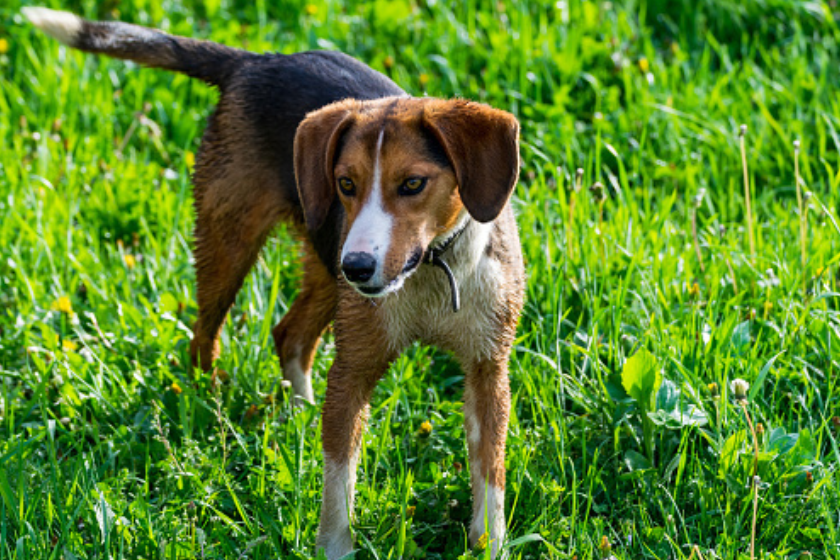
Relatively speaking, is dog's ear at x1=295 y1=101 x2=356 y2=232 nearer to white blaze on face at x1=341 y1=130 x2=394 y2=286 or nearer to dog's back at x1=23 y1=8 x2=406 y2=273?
white blaze on face at x1=341 y1=130 x2=394 y2=286

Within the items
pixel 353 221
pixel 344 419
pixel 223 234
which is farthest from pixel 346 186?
pixel 223 234

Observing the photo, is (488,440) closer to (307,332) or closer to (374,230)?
(374,230)

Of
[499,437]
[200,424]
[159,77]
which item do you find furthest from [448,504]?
[159,77]

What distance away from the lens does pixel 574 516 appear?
3338mm

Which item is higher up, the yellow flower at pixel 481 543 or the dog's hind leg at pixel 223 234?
the dog's hind leg at pixel 223 234

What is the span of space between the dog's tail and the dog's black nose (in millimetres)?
1638

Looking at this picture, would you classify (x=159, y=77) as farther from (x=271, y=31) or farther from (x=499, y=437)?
(x=499, y=437)

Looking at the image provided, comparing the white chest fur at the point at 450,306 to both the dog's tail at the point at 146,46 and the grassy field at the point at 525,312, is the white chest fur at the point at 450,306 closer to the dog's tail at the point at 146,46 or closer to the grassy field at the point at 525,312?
the grassy field at the point at 525,312

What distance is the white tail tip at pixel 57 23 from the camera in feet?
13.8

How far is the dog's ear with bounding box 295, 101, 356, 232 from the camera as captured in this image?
329 cm

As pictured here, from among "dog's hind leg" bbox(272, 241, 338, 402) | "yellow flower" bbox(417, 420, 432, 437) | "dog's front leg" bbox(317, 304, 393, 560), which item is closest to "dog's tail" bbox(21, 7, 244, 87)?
"dog's hind leg" bbox(272, 241, 338, 402)

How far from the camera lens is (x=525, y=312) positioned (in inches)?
168

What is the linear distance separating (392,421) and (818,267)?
1.76 m

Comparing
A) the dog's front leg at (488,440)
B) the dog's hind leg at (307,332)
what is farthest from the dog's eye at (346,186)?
the dog's hind leg at (307,332)
